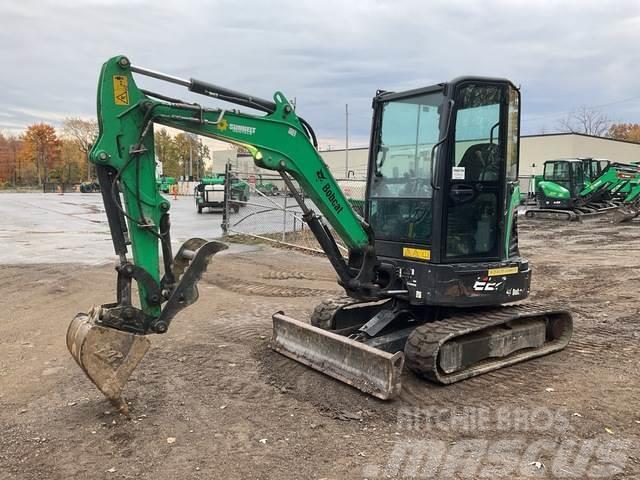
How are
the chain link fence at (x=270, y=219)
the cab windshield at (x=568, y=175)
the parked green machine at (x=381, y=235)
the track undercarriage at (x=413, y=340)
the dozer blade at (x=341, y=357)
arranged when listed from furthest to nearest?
the cab windshield at (x=568, y=175)
the chain link fence at (x=270, y=219)
the track undercarriage at (x=413, y=340)
the dozer blade at (x=341, y=357)
the parked green machine at (x=381, y=235)

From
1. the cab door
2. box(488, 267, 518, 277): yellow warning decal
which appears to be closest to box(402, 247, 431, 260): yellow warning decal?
the cab door

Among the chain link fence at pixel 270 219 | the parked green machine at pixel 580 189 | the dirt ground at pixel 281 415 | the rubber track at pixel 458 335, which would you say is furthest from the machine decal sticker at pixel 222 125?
the parked green machine at pixel 580 189

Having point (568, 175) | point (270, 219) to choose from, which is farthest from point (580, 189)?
point (270, 219)

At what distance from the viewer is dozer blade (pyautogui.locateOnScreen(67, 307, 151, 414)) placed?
4043mm

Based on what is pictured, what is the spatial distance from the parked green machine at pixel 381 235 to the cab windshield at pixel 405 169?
14 mm

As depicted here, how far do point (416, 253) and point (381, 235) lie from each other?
529mm

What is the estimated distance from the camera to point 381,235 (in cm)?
585

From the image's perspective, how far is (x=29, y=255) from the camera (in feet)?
42.9

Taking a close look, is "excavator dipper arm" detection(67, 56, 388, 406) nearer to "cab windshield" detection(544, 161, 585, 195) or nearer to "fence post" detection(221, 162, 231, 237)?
"fence post" detection(221, 162, 231, 237)

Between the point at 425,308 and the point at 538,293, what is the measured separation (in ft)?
15.3

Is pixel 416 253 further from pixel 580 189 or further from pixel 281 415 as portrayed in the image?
pixel 580 189

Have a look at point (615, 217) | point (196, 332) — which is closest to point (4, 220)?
point (196, 332)

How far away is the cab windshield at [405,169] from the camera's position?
538 cm

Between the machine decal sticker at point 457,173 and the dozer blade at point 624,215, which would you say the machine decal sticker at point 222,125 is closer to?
the machine decal sticker at point 457,173
